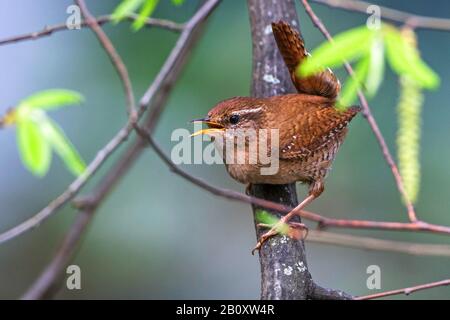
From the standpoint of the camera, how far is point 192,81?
5.44 m

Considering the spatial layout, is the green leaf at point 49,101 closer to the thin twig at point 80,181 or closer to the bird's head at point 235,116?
the thin twig at point 80,181

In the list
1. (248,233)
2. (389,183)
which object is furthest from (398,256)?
(248,233)

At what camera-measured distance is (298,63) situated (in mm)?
3328

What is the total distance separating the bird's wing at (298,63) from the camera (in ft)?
10.5

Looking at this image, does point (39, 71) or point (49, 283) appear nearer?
point (49, 283)

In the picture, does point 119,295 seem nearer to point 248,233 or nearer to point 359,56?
point 248,233

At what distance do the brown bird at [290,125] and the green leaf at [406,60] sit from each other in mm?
1764

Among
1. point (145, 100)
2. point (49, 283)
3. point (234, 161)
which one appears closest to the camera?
point (145, 100)

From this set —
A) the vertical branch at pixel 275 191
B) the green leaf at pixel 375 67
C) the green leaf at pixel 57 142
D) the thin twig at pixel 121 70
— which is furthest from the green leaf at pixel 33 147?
the vertical branch at pixel 275 191

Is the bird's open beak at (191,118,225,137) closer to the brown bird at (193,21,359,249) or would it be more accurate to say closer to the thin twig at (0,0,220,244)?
the brown bird at (193,21,359,249)

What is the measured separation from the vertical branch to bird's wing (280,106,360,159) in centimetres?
26

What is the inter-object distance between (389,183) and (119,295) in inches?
89.3

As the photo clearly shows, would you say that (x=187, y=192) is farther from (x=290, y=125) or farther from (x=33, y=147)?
(x=33, y=147)

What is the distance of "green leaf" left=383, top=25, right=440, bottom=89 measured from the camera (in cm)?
133
